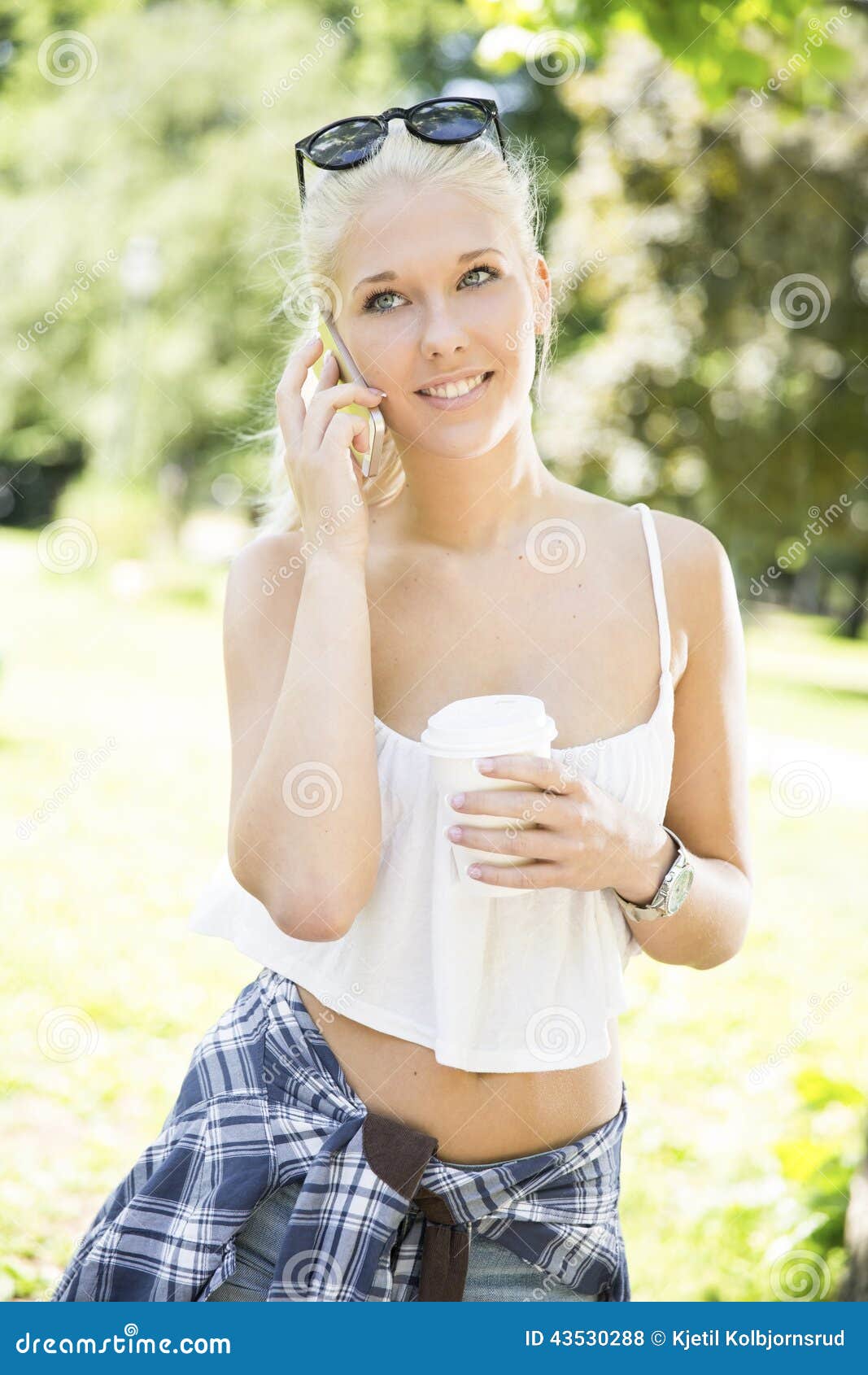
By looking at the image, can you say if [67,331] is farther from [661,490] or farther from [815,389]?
[815,389]

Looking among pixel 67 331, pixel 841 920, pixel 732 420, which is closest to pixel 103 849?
pixel 841 920

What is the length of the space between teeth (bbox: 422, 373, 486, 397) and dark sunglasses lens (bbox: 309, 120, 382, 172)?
418mm

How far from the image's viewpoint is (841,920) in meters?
7.32

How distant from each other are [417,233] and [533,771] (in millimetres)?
866

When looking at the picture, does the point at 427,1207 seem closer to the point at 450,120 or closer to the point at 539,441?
the point at 450,120

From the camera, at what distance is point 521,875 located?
5.46ft

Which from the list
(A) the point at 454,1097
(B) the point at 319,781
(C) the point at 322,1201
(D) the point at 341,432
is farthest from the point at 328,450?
(C) the point at 322,1201

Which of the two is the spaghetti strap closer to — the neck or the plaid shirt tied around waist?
the neck

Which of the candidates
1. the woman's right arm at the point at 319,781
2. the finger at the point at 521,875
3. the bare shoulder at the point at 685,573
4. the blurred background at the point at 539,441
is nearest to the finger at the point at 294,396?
the woman's right arm at the point at 319,781

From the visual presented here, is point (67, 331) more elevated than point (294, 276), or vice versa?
point (294, 276)

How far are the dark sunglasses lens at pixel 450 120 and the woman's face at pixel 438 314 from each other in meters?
0.12

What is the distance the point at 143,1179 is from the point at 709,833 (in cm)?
103

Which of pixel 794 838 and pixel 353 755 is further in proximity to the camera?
pixel 794 838

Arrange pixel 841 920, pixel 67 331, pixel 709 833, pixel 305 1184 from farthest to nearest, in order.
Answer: pixel 67 331 < pixel 841 920 < pixel 709 833 < pixel 305 1184
